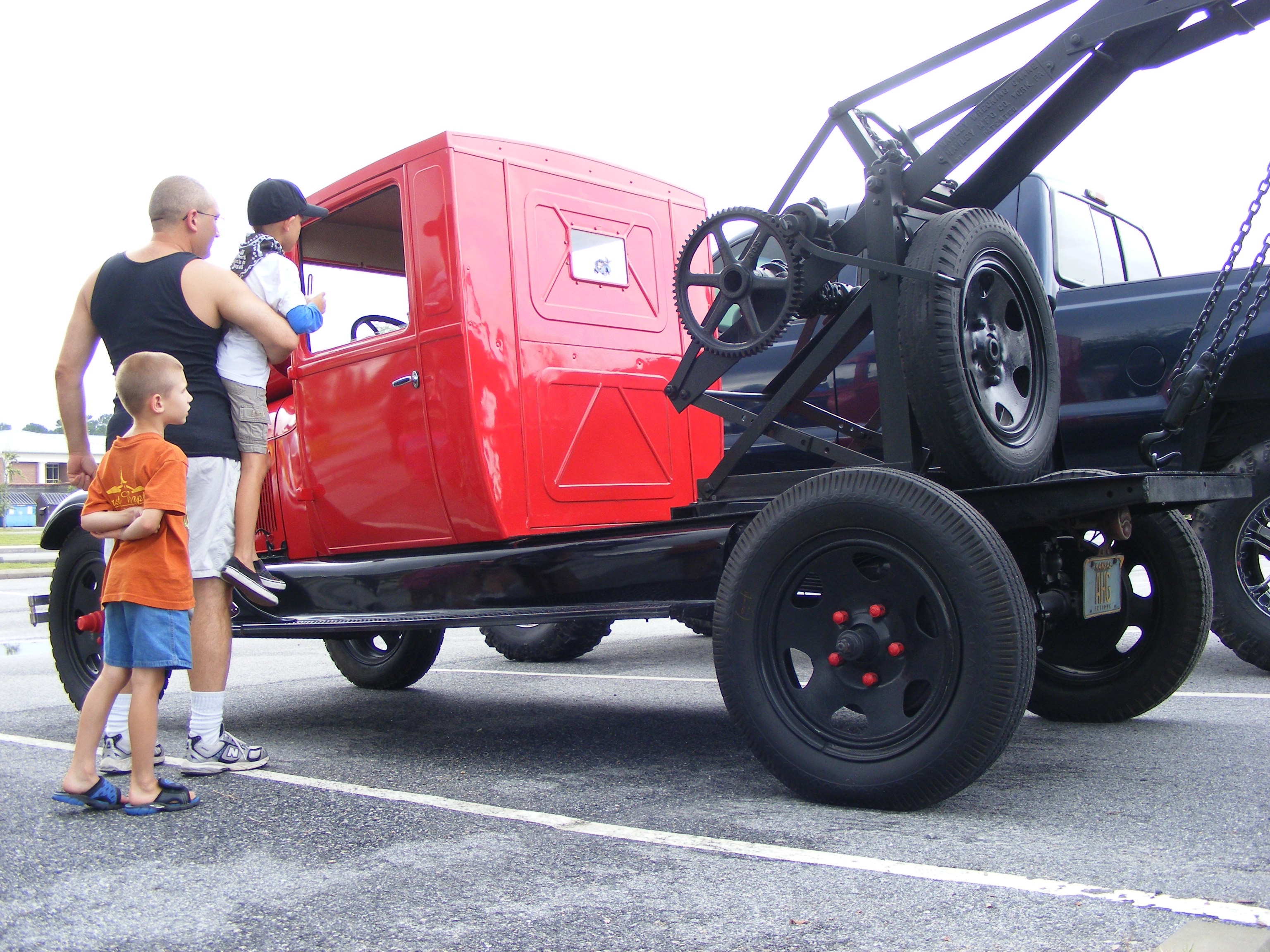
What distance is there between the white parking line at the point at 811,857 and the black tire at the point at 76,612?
1911 millimetres

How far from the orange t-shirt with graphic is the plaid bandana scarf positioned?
3.28ft

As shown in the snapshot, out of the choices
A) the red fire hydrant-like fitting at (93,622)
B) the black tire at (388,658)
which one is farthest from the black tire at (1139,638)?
the red fire hydrant-like fitting at (93,622)

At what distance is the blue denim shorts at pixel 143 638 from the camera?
3.11 m

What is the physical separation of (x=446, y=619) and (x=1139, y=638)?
2.40 metres

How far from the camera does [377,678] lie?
5.73 m

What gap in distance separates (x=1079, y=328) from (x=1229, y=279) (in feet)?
2.08

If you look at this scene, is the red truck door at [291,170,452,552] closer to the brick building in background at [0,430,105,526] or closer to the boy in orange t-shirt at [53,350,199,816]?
the boy in orange t-shirt at [53,350,199,816]

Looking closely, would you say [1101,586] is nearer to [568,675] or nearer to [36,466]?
[568,675]

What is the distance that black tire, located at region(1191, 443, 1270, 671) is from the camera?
4633 millimetres

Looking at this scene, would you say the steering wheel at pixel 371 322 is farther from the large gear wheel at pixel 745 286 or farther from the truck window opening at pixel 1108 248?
the truck window opening at pixel 1108 248

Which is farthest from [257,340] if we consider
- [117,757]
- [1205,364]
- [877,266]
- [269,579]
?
[1205,364]

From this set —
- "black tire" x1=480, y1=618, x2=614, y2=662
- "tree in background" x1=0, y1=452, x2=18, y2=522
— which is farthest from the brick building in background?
"black tire" x1=480, y1=618, x2=614, y2=662

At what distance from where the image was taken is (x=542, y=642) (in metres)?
6.73

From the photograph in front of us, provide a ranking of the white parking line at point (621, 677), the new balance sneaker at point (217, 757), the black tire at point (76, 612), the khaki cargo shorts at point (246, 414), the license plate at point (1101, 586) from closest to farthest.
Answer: the license plate at point (1101, 586) < the new balance sneaker at point (217, 757) < the khaki cargo shorts at point (246, 414) < the white parking line at point (621, 677) < the black tire at point (76, 612)
